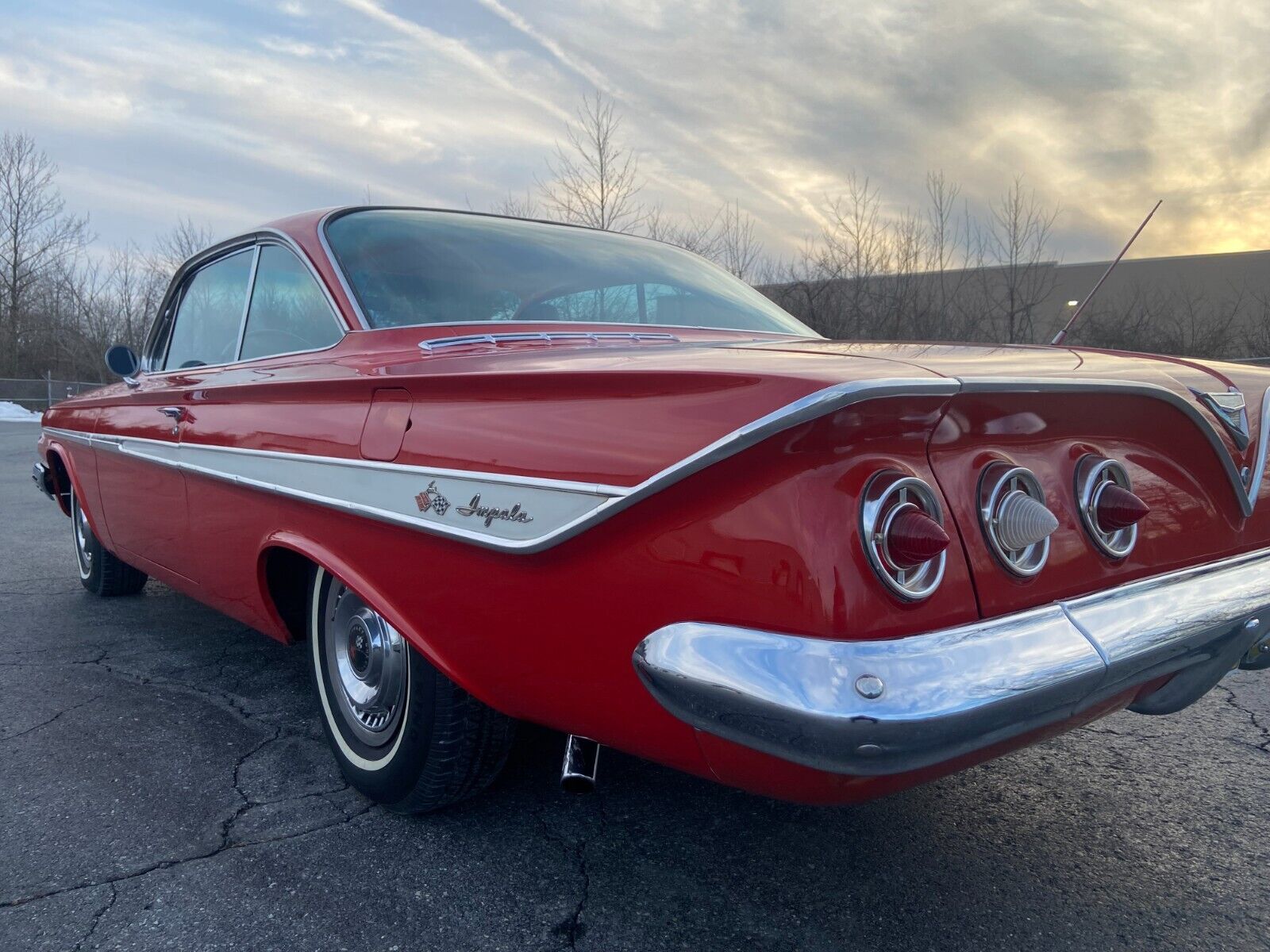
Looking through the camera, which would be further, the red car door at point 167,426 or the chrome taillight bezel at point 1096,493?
the red car door at point 167,426

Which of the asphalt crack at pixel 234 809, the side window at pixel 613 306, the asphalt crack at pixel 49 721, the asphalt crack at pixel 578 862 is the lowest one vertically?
the asphalt crack at pixel 49 721

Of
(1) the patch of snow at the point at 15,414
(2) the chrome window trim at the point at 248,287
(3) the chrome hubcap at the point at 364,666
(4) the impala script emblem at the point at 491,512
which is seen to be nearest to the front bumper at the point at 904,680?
(4) the impala script emblem at the point at 491,512

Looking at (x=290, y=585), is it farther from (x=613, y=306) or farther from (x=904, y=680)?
(x=904, y=680)

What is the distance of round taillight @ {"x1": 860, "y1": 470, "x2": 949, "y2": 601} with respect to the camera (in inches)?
54.9

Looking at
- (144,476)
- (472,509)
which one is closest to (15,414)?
(144,476)

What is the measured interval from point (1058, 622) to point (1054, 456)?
30cm

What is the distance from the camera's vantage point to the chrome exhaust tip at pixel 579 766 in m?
1.83

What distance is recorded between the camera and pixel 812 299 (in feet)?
45.3

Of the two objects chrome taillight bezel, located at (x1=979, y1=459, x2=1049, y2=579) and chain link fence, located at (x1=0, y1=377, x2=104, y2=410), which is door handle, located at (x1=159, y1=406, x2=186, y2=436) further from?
chain link fence, located at (x1=0, y1=377, x2=104, y2=410)

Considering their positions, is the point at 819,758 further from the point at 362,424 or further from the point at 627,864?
the point at 362,424

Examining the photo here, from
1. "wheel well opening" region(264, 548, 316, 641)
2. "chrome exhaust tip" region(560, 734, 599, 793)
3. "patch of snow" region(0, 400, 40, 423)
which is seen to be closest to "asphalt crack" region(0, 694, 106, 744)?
"wheel well opening" region(264, 548, 316, 641)

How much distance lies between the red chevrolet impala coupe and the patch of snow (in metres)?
27.1

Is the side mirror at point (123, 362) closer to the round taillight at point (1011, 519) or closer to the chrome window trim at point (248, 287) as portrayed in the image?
the chrome window trim at point (248, 287)

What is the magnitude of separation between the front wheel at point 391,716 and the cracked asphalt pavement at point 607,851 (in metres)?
0.13
